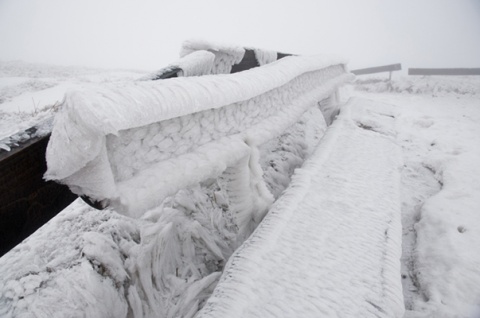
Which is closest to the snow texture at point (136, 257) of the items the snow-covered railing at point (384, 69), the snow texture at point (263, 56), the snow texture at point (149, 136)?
the snow texture at point (149, 136)

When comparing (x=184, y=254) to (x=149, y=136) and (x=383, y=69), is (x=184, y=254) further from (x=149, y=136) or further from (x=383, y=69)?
(x=383, y=69)

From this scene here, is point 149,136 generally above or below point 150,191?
above

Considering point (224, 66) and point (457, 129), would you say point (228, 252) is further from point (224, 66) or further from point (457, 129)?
point (457, 129)

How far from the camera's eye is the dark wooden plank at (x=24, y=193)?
1.54 feet

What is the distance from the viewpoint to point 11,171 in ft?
1.56

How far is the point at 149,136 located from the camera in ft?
2.10

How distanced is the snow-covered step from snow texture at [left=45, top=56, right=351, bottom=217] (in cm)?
27

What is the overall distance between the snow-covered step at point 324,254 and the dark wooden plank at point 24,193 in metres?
0.42

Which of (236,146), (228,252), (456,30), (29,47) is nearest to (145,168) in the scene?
(236,146)

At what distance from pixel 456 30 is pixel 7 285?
2075 inches

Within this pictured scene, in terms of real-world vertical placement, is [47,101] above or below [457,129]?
above

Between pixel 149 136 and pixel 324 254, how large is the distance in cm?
60

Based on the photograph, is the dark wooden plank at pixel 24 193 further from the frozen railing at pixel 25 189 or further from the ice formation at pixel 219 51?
the ice formation at pixel 219 51

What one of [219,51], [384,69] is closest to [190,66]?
[219,51]
